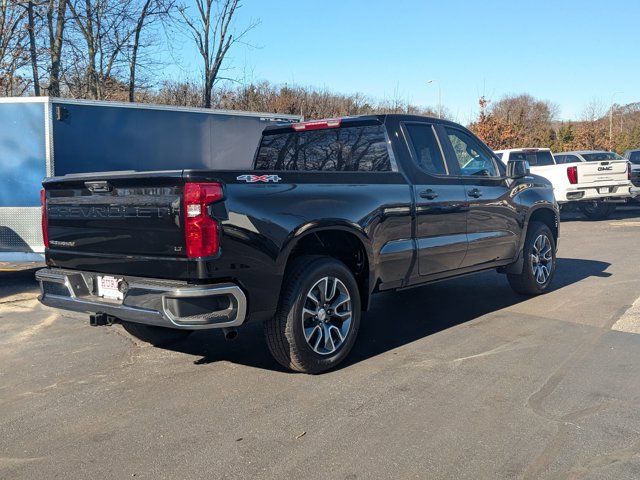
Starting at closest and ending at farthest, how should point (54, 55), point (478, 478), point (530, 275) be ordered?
point (478, 478)
point (530, 275)
point (54, 55)

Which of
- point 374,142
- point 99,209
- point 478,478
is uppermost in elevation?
point 374,142

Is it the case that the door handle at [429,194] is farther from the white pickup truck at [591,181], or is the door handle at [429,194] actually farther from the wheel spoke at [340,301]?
the white pickup truck at [591,181]

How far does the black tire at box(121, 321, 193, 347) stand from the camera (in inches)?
221

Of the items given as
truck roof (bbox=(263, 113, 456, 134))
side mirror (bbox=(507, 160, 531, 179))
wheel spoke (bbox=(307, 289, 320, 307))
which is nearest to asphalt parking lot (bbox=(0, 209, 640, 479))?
wheel spoke (bbox=(307, 289, 320, 307))

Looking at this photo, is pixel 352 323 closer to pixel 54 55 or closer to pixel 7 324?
pixel 7 324

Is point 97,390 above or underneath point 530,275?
underneath

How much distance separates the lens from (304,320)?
472 centimetres

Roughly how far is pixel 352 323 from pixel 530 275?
125 inches

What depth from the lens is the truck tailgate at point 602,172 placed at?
54.5 feet

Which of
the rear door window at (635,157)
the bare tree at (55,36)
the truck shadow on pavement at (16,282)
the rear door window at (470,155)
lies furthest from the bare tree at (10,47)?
the rear door window at (635,157)

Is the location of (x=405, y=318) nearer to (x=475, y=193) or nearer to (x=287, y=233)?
(x=475, y=193)

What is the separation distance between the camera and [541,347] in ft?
17.9

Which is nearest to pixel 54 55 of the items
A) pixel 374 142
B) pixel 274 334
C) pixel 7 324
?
pixel 7 324

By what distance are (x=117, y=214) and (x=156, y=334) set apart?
163cm
